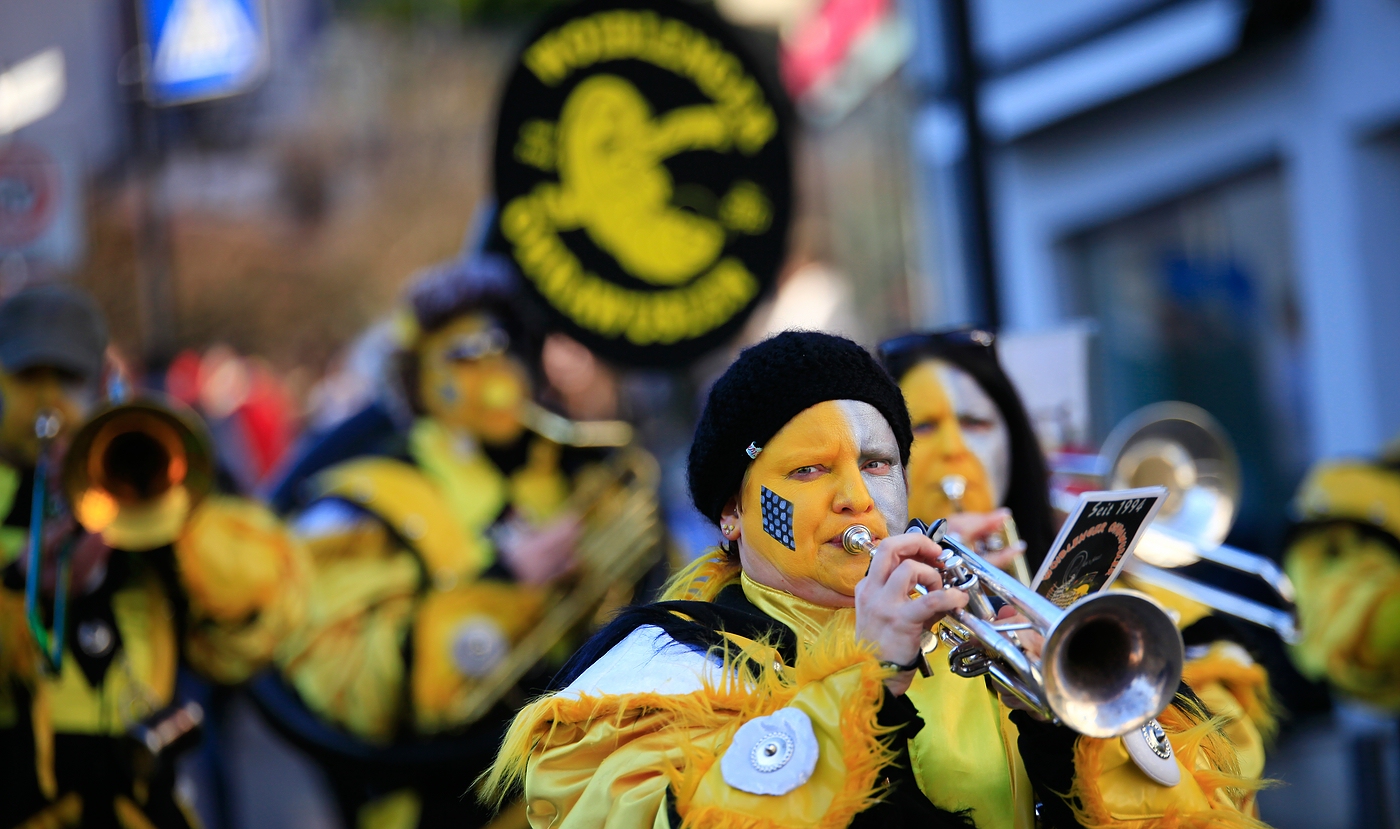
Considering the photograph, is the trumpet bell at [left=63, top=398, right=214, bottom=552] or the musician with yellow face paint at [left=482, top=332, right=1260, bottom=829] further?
the trumpet bell at [left=63, top=398, right=214, bottom=552]

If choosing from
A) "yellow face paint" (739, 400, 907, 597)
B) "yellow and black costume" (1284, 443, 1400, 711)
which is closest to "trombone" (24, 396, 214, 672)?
"yellow face paint" (739, 400, 907, 597)

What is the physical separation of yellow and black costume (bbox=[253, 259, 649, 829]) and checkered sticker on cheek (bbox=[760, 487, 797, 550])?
2.89 metres

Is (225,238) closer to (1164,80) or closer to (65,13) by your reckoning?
(65,13)

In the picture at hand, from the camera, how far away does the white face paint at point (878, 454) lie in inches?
99.6

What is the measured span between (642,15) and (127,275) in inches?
804

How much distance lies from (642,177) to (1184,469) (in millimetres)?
1850

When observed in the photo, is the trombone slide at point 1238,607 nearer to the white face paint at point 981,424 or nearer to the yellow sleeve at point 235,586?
the white face paint at point 981,424

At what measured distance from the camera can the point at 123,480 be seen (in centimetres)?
446

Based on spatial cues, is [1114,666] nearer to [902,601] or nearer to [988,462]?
[902,601]

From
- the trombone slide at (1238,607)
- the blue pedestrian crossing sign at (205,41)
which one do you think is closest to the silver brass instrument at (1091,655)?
the trombone slide at (1238,607)

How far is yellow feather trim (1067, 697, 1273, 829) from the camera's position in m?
2.27

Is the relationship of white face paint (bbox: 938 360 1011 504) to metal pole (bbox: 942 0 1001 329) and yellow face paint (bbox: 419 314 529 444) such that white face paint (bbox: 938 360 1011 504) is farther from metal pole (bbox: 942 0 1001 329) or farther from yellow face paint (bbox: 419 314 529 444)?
yellow face paint (bbox: 419 314 529 444)

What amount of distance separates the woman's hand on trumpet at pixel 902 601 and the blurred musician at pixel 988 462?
3.90ft

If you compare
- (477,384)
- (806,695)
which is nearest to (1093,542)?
(806,695)
